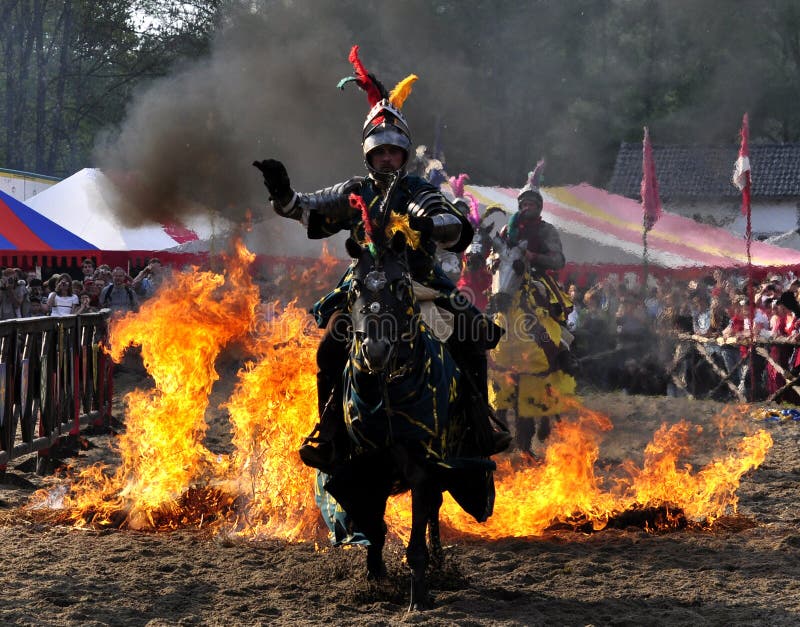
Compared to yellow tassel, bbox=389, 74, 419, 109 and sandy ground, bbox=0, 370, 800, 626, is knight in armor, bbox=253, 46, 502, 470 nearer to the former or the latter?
yellow tassel, bbox=389, 74, 419, 109

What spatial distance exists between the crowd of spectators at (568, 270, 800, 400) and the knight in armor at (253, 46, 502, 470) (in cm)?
960

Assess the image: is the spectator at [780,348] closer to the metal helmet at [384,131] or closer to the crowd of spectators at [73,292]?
the crowd of spectators at [73,292]

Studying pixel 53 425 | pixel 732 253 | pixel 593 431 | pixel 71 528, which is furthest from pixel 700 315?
pixel 71 528

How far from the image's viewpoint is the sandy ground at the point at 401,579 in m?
5.44

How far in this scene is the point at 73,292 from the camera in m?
16.5

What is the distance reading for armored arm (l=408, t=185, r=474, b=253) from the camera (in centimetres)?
553

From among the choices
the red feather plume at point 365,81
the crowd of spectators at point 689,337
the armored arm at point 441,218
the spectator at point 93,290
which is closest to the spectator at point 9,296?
the spectator at point 93,290

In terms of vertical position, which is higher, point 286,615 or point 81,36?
point 81,36

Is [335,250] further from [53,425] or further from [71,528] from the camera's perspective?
[71,528]

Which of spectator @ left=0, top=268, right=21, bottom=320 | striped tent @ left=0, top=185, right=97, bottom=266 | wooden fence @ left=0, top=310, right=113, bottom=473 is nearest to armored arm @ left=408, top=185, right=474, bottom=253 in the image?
wooden fence @ left=0, top=310, right=113, bottom=473

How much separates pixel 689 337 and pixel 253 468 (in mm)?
10602

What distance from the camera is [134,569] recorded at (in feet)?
20.9

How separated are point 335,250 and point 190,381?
1086cm

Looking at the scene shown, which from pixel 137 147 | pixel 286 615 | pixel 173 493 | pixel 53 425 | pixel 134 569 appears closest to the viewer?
pixel 286 615
